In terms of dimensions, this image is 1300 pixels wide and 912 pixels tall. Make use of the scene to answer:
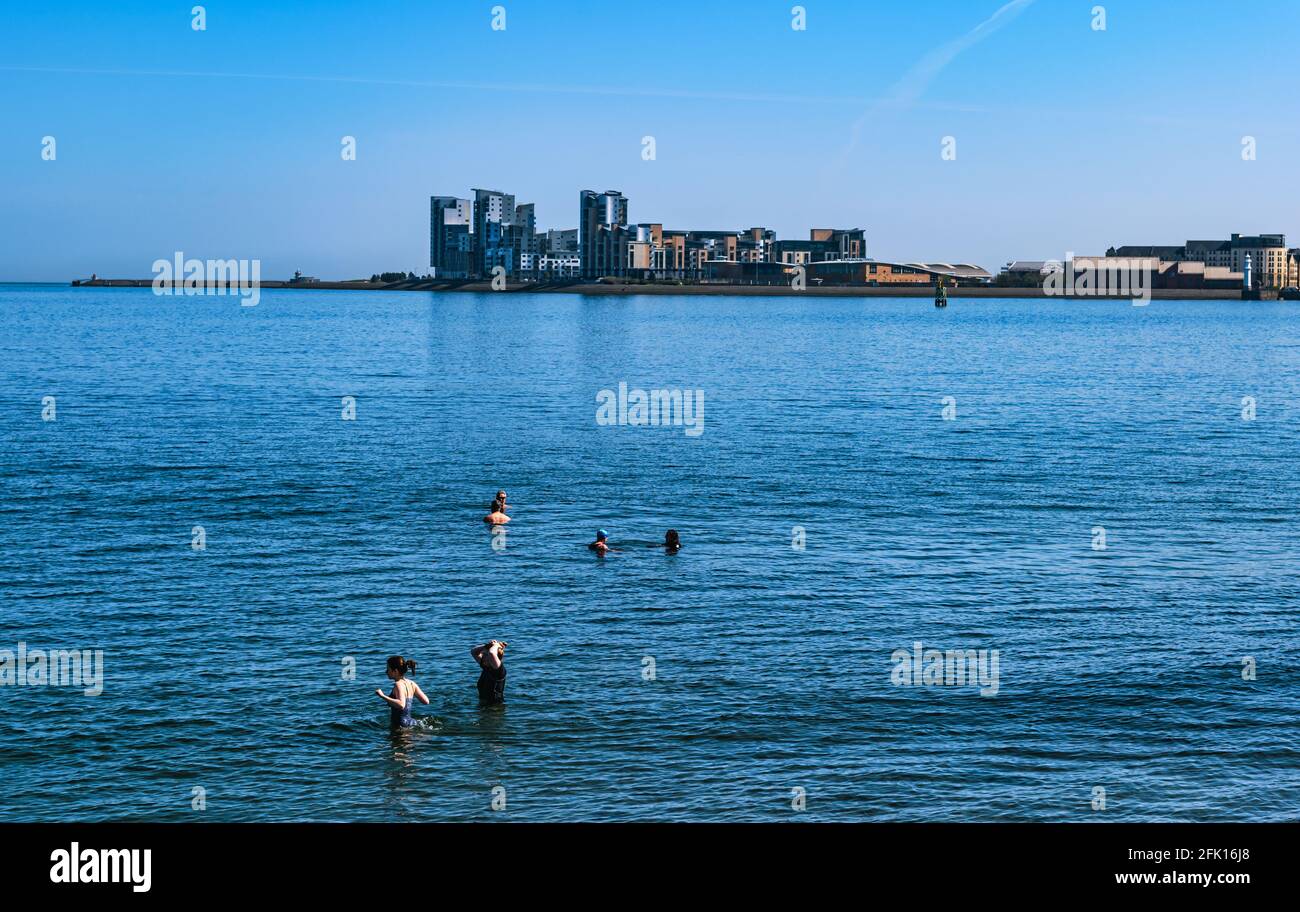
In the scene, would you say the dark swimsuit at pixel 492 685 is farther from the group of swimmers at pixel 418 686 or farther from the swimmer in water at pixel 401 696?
the swimmer in water at pixel 401 696

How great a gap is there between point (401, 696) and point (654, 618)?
10.9 m

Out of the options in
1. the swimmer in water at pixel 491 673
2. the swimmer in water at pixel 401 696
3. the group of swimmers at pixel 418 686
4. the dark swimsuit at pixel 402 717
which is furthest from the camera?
the swimmer in water at pixel 491 673

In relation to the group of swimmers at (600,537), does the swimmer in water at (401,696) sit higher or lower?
lower

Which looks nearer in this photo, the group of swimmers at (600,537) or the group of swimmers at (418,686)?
the group of swimmers at (418,686)

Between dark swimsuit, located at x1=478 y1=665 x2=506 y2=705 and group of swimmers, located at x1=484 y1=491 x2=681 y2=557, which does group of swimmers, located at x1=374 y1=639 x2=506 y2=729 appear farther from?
group of swimmers, located at x1=484 y1=491 x2=681 y2=557

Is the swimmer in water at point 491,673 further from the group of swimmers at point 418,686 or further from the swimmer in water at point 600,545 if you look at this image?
the swimmer in water at point 600,545

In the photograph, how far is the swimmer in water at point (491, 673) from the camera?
2872 centimetres

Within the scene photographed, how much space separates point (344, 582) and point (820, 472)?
97.7 ft

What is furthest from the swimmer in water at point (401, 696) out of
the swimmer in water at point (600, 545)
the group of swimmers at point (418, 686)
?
the swimmer in water at point (600, 545)

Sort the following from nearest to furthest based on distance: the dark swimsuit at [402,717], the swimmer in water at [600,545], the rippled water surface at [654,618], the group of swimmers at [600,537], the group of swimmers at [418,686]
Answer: the rippled water surface at [654,618]
the group of swimmers at [418,686]
the dark swimsuit at [402,717]
the swimmer in water at [600,545]
the group of swimmers at [600,537]

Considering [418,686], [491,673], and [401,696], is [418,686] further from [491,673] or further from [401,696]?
[401,696]

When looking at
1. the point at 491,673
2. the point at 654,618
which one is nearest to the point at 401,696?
the point at 491,673

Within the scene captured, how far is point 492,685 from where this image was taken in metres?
28.9

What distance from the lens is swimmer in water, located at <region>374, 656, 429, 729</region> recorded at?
26703 mm
